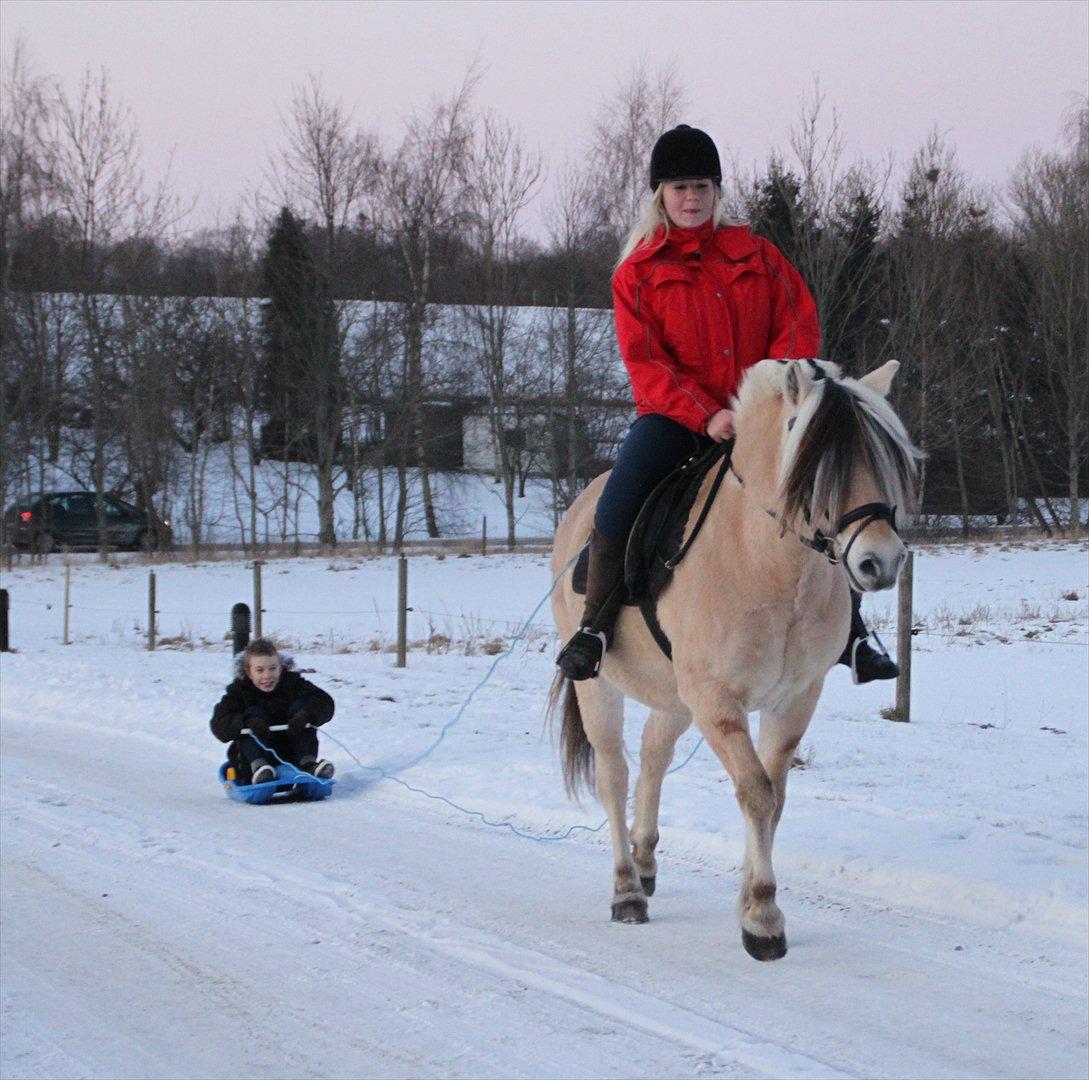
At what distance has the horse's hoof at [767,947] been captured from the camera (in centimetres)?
435

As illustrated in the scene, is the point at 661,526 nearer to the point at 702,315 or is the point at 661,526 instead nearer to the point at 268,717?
the point at 702,315

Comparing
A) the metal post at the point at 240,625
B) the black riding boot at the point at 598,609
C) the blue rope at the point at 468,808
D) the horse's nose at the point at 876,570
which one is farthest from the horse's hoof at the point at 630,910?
the metal post at the point at 240,625

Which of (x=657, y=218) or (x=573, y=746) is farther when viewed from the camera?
(x=573, y=746)

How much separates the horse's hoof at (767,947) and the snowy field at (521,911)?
0.09 metres

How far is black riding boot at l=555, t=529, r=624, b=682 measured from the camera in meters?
5.12

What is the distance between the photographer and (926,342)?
32.2 m

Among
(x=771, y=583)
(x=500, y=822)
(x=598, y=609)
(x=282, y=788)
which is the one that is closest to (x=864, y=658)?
(x=771, y=583)

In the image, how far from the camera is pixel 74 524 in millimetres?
36406

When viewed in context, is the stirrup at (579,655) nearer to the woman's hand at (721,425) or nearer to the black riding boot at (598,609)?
the black riding boot at (598,609)

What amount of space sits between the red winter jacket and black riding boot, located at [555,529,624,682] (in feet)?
2.00

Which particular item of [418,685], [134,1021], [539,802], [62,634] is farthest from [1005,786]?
[62,634]

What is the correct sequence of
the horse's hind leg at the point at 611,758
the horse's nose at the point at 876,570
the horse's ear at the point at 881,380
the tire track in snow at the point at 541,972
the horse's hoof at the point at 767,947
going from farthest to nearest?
the horse's hind leg at the point at 611,758
the horse's hoof at the point at 767,947
the horse's ear at the point at 881,380
the tire track in snow at the point at 541,972
the horse's nose at the point at 876,570

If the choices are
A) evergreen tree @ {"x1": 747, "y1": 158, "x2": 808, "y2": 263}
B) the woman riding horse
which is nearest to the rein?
the woman riding horse

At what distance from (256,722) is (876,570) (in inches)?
218
